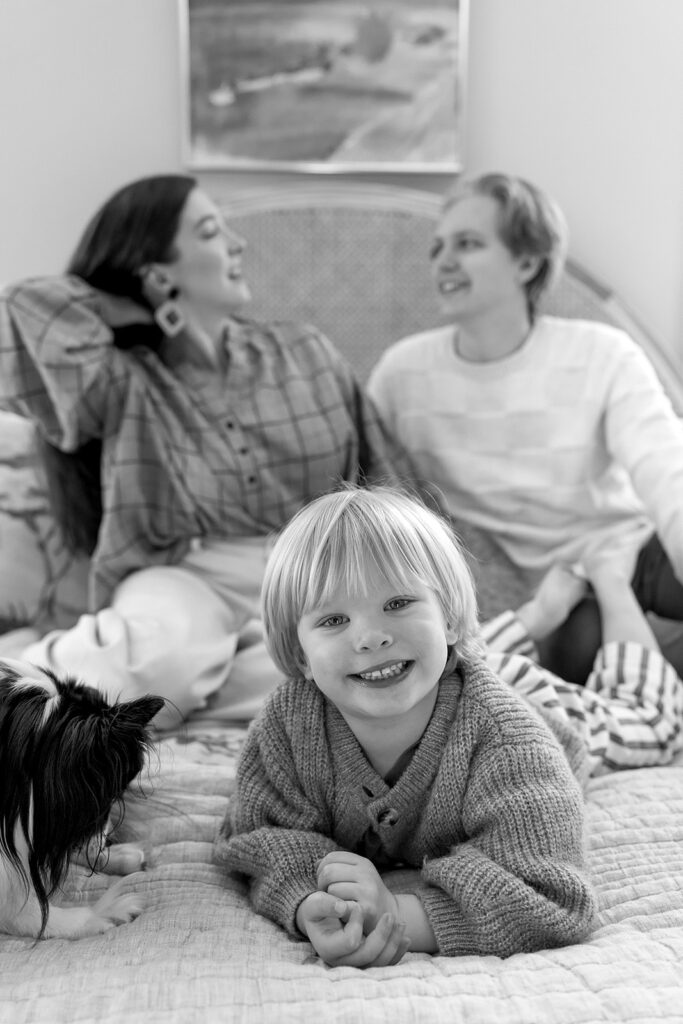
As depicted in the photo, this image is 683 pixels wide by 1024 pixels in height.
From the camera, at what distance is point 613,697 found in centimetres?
168

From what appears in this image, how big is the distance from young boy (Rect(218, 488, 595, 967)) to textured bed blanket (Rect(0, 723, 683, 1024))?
4 cm

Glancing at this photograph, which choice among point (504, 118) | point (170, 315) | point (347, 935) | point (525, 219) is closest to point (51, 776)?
point (347, 935)

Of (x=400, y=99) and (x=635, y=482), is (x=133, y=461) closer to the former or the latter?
(x=635, y=482)

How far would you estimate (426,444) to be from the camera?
2.17 meters

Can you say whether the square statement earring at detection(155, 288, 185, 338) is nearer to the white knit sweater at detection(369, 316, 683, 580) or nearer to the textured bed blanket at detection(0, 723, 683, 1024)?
the white knit sweater at detection(369, 316, 683, 580)

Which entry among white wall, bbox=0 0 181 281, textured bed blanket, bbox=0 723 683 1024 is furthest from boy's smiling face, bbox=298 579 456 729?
white wall, bbox=0 0 181 281

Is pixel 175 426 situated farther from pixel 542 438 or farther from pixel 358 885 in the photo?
pixel 358 885

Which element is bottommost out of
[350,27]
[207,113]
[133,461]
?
[133,461]

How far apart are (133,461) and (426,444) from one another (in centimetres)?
61

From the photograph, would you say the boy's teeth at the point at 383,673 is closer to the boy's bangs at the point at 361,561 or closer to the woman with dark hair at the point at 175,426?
the boy's bangs at the point at 361,561

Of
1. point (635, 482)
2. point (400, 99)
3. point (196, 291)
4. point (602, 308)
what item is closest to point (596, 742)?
point (635, 482)

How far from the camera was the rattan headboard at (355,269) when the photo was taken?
8.19 ft

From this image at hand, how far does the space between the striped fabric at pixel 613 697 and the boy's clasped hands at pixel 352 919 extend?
0.39 metres

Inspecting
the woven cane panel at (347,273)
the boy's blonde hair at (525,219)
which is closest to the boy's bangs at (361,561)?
the boy's blonde hair at (525,219)
